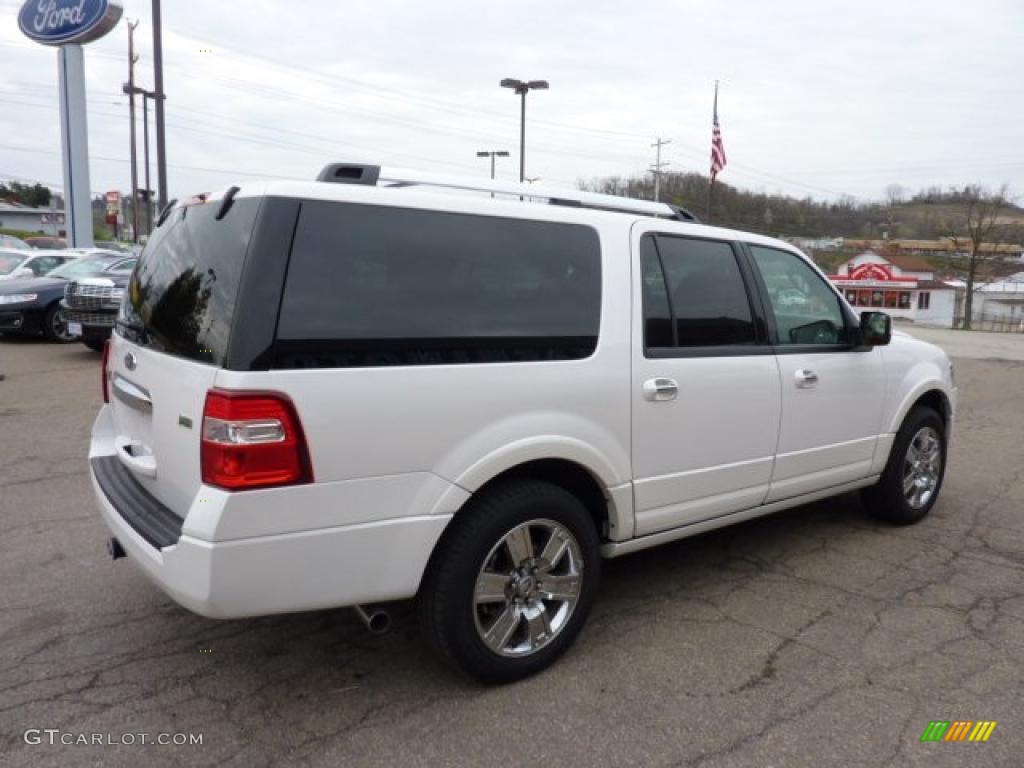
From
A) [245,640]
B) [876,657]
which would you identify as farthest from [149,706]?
[876,657]

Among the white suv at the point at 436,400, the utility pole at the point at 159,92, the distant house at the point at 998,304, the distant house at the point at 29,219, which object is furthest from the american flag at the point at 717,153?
the distant house at the point at 29,219

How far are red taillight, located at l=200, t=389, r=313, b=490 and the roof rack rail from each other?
918 mm

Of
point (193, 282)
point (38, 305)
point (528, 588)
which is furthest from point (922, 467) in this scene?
point (38, 305)

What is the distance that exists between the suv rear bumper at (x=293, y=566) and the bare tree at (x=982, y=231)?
5501cm

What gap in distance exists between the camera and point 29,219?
275 ft

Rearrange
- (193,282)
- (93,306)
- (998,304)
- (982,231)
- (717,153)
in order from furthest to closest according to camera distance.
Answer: (998,304) → (982,231) → (717,153) → (93,306) → (193,282)

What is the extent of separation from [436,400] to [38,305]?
→ 42.3ft

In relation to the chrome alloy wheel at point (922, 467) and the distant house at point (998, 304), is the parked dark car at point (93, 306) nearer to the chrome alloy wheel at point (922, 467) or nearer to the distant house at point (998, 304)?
the chrome alloy wheel at point (922, 467)

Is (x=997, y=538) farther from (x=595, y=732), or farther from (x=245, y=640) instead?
(x=245, y=640)

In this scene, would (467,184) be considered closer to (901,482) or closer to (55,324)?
(901,482)

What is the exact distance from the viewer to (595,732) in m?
2.76

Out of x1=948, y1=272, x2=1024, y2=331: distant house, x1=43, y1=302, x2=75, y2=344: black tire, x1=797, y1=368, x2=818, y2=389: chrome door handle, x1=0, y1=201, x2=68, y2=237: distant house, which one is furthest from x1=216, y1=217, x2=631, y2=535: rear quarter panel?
x1=0, y1=201, x2=68, y2=237: distant house

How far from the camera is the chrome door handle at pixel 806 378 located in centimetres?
407

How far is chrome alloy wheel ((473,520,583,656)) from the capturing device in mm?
2986
